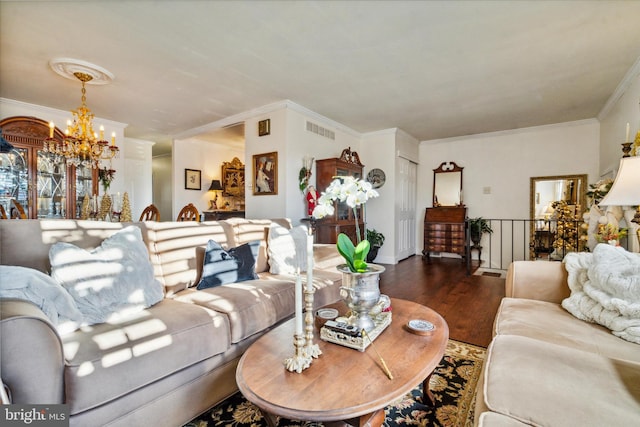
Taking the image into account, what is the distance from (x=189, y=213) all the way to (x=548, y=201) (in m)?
6.23

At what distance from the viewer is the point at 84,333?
1270mm

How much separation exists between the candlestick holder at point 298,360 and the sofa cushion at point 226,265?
1.16m

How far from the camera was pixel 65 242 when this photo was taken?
1568mm

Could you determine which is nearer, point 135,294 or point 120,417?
point 120,417

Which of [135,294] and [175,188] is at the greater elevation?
[175,188]

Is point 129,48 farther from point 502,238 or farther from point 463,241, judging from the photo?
point 502,238

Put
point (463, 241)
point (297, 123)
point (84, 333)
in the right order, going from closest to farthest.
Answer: point (84, 333) < point (297, 123) < point (463, 241)

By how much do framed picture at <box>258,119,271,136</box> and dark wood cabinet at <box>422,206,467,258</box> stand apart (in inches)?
148

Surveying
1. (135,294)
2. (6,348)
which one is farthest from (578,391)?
(135,294)

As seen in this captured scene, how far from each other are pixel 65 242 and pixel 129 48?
2.05 m

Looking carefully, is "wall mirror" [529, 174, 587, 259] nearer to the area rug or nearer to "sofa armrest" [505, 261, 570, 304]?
"sofa armrest" [505, 261, 570, 304]

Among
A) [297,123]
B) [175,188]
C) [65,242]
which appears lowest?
[65,242]

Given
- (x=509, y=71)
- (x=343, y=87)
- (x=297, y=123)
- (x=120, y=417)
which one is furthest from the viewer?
(x=297, y=123)

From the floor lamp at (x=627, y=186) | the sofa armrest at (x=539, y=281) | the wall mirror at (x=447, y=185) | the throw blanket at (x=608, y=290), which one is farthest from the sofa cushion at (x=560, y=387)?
the wall mirror at (x=447, y=185)
